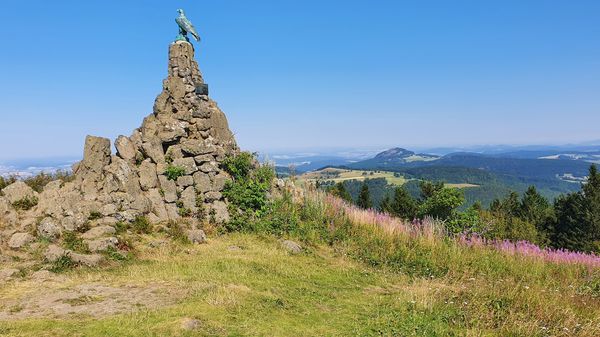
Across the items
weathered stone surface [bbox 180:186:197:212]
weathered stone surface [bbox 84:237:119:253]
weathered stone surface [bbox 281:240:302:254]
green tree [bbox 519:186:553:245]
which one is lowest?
green tree [bbox 519:186:553:245]

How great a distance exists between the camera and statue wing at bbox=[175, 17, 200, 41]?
20281 millimetres

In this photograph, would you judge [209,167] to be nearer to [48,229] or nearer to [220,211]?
[220,211]

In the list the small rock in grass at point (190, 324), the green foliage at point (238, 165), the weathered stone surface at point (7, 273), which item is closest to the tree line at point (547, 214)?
the green foliage at point (238, 165)

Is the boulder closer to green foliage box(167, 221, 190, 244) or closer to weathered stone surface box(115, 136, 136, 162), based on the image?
green foliage box(167, 221, 190, 244)

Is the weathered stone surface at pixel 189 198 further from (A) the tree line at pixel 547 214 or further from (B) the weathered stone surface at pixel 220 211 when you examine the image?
(A) the tree line at pixel 547 214

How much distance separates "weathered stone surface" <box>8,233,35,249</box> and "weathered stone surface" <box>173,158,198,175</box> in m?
6.23

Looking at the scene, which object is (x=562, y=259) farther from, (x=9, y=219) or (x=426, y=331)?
(x=9, y=219)

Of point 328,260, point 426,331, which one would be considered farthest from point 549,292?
point 328,260

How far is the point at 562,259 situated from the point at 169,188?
15318 millimetres

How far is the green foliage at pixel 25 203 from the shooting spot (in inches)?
603

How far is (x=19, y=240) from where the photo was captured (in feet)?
43.2

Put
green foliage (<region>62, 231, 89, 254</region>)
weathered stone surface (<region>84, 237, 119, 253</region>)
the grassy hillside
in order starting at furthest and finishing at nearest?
weathered stone surface (<region>84, 237, 119, 253</region>) → green foliage (<region>62, 231, 89, 254</region>) → the grassy hillside

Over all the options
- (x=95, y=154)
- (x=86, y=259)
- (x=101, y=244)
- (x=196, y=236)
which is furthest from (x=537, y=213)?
(x=86, y=259)

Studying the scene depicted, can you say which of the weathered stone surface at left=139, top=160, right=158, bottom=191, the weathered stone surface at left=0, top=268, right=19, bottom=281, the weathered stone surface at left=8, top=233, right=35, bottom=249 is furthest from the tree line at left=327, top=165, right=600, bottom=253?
the weathered stone surface at left=0, top=268, right=19, bottom=281
